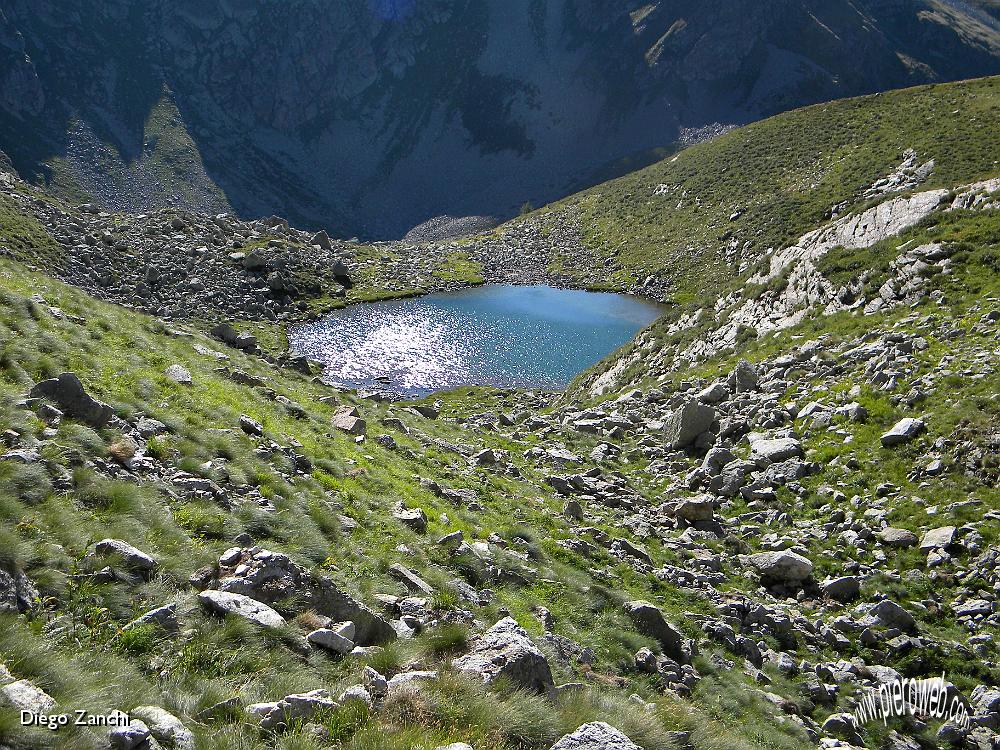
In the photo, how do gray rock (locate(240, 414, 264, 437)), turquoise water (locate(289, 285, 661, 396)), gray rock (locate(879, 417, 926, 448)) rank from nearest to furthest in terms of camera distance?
gray rock (locate(240, 414, 264, 437)) → gray rock (locate(879, 417, 926, 448)) → turquoise water (locate(289, 285, 661, 396))

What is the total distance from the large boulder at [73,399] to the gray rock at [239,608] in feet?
16.4

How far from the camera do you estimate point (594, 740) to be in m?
6.19

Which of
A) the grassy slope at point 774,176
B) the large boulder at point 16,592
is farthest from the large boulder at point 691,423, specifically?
the grassy slope at point 774,176

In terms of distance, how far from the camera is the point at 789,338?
29.2m

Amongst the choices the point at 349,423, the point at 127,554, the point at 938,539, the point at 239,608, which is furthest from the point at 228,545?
the point at 938,539

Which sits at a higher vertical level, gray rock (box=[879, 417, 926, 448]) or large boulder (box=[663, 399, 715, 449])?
gray rock (box=[879, 417, 926, 448])

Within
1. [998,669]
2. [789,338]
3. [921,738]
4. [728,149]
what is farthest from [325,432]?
[728,149]

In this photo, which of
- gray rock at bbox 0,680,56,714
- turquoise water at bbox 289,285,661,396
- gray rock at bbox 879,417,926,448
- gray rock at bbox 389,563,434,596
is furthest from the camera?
turquoise water at bbox 289,285,661,396

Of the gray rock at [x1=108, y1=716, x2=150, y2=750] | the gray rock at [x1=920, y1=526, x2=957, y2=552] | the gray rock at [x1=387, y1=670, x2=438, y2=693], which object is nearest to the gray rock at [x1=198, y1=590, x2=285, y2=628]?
the gray rock at [x1=387, y1=670, x2=438, y2=693]

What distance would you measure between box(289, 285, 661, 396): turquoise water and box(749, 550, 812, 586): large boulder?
35.1 metres

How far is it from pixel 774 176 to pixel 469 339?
51.8 m

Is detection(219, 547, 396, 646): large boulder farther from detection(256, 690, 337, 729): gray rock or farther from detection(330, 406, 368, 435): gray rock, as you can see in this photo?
detection(330, 406, 368, 435): gray rock

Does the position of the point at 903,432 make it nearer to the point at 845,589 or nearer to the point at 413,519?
the point at 845,589

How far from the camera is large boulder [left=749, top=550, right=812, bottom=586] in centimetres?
1513
